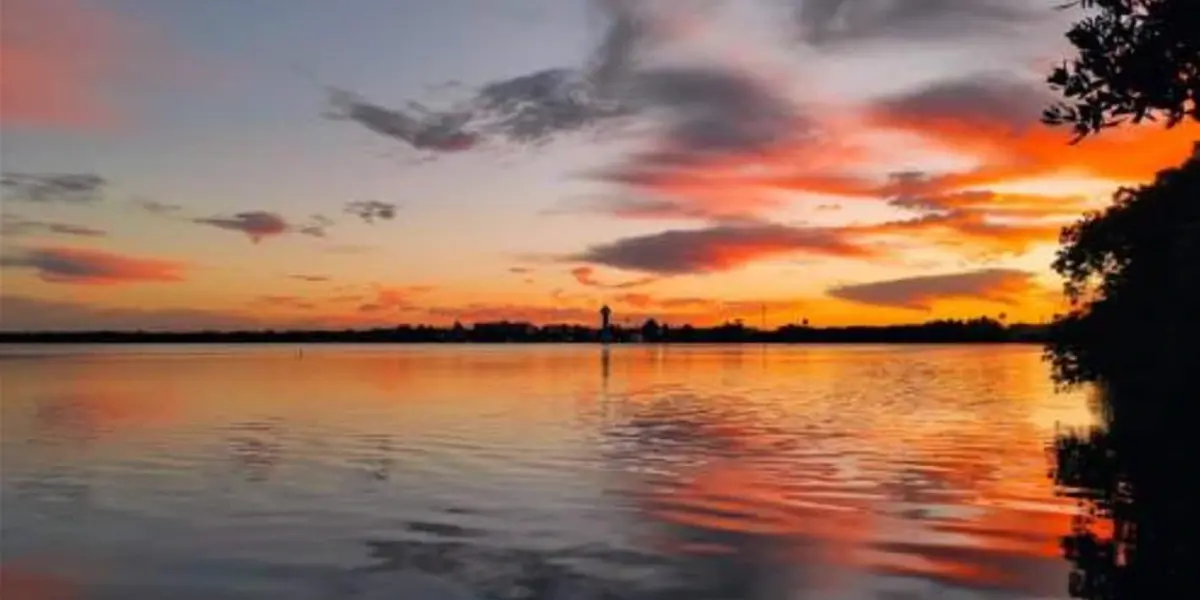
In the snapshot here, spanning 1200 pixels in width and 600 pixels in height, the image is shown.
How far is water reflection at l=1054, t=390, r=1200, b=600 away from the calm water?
2.16 feet

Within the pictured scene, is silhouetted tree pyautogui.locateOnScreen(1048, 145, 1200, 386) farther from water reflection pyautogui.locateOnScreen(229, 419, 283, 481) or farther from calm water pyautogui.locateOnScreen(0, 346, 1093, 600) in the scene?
water reflection pyautogui.locateOnScreen(229, 419, 283, 481)

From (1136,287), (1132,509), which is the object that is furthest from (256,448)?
(1136,287)

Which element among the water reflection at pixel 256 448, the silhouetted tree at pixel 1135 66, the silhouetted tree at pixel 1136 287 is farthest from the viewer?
the silhouetted tree at pixel 1136 287

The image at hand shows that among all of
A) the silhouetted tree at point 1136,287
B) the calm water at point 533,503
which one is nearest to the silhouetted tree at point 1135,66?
the calm water at point 533,503

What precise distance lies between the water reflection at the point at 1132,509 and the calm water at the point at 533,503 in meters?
0.66

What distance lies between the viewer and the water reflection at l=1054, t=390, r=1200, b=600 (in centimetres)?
1852

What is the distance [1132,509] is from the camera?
1021 inches

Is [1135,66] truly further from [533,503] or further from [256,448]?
[256,448]

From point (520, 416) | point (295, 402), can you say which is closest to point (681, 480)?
point (520, 416)

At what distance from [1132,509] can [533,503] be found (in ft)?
43.5

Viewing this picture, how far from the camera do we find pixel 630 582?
18000 mm

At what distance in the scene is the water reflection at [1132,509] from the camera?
18.5 metres

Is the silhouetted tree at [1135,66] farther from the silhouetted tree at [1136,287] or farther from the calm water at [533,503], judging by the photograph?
the silhouetted tree at [1136,287]

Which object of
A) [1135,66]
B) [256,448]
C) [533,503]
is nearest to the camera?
[1135,66]
